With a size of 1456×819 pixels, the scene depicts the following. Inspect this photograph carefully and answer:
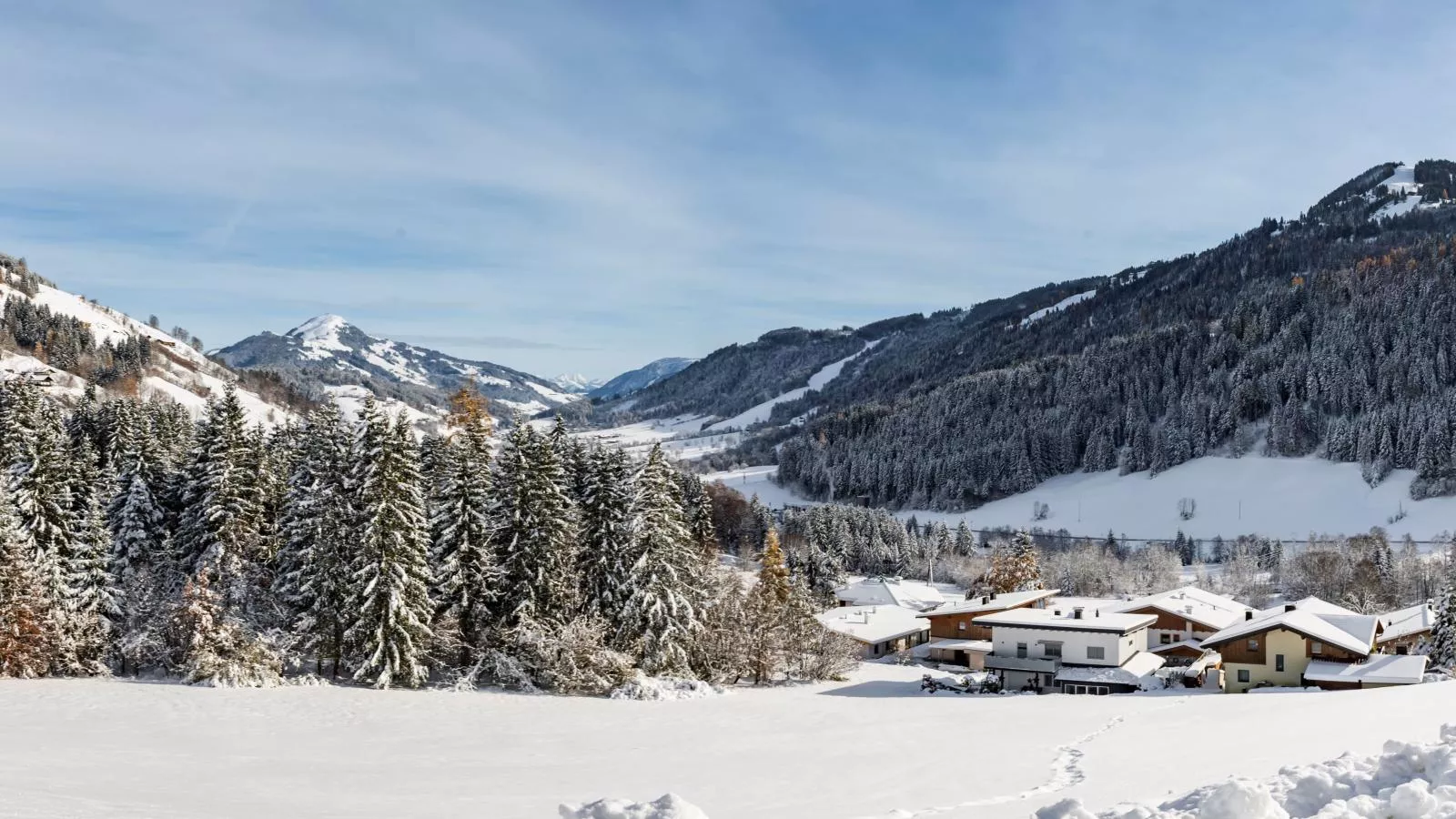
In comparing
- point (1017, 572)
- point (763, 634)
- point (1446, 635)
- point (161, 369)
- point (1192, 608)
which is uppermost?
point (161, 369)

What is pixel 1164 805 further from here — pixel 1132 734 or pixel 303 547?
pixel 303 547

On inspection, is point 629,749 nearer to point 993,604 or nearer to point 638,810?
point 638,810

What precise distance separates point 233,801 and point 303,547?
23153 mm

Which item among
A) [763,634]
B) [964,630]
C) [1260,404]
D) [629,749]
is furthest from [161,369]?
[1260,404]

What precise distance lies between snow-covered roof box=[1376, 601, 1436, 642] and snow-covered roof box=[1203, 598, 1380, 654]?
5206 mm

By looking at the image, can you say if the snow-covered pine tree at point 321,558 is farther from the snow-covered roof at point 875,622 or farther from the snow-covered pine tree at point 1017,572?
the snow-covered pine tree at point 1017,572

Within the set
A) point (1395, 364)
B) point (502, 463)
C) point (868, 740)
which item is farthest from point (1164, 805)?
point (1395, 364)

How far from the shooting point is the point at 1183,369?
193m

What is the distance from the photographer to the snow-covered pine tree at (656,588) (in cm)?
3941

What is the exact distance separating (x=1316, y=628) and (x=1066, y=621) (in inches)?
474

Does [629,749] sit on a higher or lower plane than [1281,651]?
higher

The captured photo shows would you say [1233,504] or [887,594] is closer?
[887,594]

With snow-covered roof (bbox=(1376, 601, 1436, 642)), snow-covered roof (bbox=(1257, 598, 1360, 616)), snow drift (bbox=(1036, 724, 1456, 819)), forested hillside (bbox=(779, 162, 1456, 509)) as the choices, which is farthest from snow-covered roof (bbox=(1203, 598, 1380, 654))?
forested hillside (bbox=(779, 162, 1456, 509))

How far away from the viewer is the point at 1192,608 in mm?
Answer: 63594
